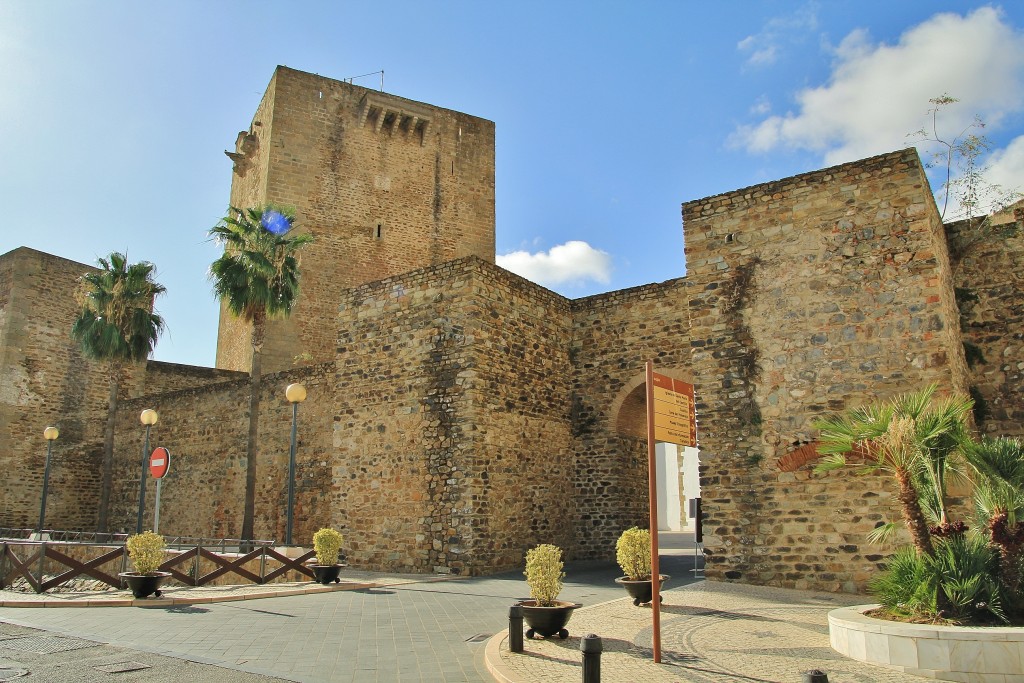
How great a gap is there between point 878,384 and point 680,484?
95.3ft

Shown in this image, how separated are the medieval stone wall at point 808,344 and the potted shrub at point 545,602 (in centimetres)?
377

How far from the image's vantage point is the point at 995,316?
1062cm

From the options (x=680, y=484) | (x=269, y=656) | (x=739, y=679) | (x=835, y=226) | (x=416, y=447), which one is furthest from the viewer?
(x=680, y=484)

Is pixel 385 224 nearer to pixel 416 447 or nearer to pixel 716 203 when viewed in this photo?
pixel 416 447

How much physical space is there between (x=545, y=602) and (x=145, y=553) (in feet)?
19.8

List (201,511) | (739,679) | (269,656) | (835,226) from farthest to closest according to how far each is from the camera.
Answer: (201,511) → (835,226) → (269,656) → (739,679)

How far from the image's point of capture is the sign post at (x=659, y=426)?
222 inches

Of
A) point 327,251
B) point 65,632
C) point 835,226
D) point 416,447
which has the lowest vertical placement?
point 65,632

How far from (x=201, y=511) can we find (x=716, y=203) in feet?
55.4

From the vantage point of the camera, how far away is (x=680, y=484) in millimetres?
37062

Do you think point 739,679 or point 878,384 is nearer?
point 739,679

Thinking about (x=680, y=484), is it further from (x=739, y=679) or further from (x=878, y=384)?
(x=739, y=679)

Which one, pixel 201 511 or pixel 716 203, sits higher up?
pixel 716 203

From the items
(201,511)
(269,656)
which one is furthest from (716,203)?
(201,511)
